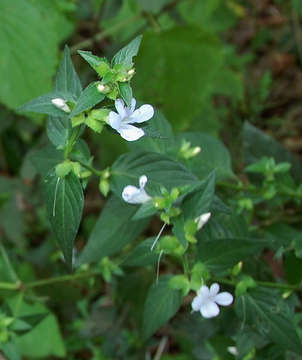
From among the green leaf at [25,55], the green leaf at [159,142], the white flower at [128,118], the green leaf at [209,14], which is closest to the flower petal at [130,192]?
the white flower at [128,118]

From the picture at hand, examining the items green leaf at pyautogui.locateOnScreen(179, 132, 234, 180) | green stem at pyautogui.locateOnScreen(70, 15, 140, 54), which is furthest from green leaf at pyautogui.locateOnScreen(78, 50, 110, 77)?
green stem at pyautogui.locateOnScreen(70, 15, 140, 54)

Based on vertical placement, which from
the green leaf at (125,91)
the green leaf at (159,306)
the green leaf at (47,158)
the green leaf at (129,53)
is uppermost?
the green leaf at (129,53)

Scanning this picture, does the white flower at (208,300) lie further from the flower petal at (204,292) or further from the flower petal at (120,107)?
the flower petal at (120,107)

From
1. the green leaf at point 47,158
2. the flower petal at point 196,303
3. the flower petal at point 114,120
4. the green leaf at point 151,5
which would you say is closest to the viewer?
the flower petal at point 114,120

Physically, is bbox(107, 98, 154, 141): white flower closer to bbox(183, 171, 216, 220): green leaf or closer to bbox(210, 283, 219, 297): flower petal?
bbox(183, 171, 216, 220): green leaf

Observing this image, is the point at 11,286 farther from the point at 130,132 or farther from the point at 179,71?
the point at 179,71
